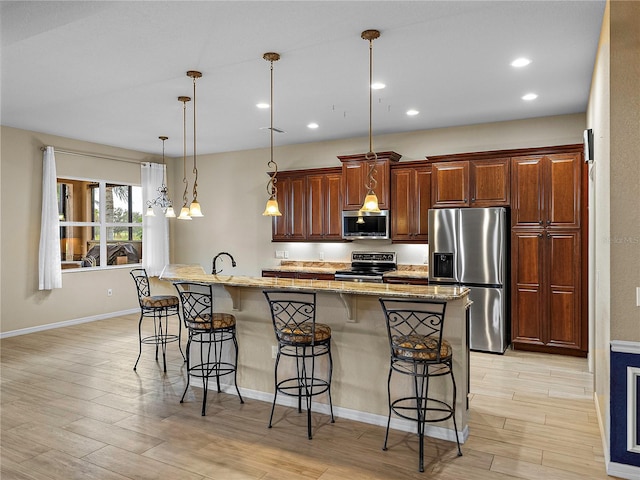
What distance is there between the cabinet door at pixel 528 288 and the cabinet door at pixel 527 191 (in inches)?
6.4

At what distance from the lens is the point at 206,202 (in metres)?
8.35

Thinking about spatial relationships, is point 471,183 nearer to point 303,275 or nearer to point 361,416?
point 303,275

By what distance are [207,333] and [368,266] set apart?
3.16m

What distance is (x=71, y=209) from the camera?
277 inches

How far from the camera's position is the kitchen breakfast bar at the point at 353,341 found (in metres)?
3.17

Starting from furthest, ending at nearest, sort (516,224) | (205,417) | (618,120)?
1. (516,224)
2. (205,417)
3. (618,120)

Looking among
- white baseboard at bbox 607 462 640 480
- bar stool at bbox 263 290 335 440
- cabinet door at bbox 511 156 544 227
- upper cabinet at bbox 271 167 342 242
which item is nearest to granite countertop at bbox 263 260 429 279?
upper cabinet at bbox 271 167 342 242

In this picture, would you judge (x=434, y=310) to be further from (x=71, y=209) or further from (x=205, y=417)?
(x=71, y=209)

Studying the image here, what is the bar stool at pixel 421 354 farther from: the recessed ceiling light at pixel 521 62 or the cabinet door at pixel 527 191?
the cabinet door at pixel 527 191

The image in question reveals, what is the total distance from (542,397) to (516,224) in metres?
2.11

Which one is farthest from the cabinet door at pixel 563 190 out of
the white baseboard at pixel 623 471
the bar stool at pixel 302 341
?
the bar stool at pixel 302 341

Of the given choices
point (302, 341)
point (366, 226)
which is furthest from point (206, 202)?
point (302, 341)

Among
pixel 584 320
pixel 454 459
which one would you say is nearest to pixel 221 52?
pixel 454 459

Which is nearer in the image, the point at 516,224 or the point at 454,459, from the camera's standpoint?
the point at 454,459
